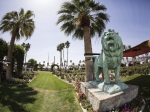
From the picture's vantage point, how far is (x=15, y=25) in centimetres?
1470

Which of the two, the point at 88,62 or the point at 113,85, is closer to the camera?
the point at 113,85

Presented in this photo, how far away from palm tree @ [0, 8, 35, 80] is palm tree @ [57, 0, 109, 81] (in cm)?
520

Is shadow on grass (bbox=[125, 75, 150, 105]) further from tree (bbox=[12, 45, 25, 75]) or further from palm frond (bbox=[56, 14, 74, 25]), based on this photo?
tree (bbox=[12, 45, 25, 75])

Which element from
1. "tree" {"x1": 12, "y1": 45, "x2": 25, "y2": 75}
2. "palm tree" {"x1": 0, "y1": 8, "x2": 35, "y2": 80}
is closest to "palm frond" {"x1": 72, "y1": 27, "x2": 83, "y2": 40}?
"palm tree" {"x1": 0, "y1": 8, "x2": 35, "y2": 80}

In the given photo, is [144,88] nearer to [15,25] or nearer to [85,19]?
[85,19]

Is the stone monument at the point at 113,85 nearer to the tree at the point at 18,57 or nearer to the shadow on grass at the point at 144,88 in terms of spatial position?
the shadow on grass at the point at 144,88

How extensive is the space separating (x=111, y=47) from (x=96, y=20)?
6.46 m

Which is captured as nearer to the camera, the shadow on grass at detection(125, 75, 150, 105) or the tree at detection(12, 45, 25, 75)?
the shadow on grass at detection(125, 75, 150, 105)

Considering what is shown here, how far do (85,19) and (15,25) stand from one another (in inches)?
336

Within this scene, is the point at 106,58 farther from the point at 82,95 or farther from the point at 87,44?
the point at 87,44

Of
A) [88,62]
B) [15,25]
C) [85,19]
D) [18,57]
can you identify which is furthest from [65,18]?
[18,57]

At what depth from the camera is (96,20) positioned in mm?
11195

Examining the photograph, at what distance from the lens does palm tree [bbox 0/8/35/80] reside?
14.5m

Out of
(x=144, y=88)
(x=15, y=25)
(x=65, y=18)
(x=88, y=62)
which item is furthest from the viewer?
(x=15, y=25)
